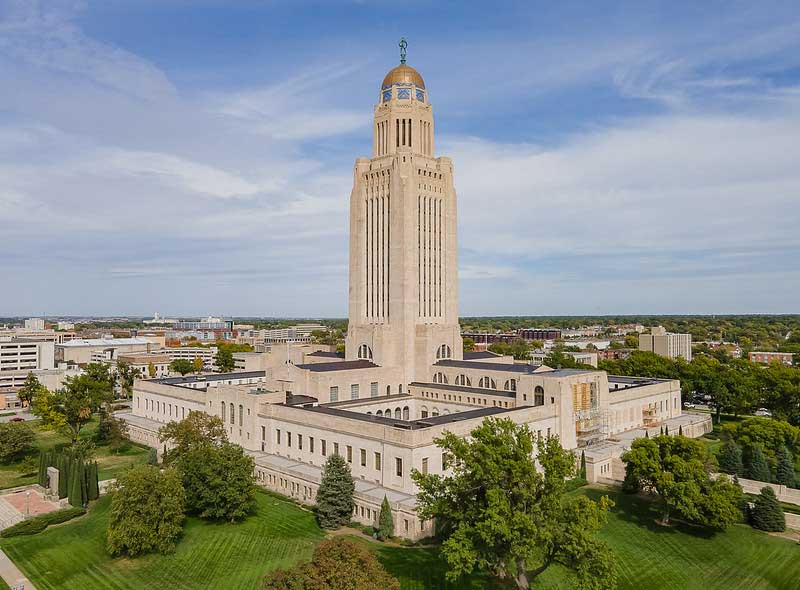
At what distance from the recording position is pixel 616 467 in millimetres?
56094

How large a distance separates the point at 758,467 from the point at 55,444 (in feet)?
248

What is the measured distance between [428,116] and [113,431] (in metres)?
56.6

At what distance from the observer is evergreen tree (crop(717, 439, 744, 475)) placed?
52250mm

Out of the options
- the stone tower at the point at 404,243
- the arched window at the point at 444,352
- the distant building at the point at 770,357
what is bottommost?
the distant building at the point at 770,357

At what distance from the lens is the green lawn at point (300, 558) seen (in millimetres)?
34719

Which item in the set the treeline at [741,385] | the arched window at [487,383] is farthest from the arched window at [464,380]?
the treeline at [741,385]

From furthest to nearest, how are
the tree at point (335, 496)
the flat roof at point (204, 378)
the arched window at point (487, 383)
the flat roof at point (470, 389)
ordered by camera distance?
the flat roof at point (204, 378)
the arched window at point (487, 383)
the flat roof at point (470, 389)
the tree at point (335, 496)

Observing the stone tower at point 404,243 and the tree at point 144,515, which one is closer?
the tree at point 144,515

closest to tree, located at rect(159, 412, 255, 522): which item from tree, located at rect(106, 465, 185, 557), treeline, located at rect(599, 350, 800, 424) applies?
tree, located at rect(106, 465, 185, 557)

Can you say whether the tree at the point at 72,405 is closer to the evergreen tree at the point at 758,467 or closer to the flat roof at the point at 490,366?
the flat roof at the point at 490,366

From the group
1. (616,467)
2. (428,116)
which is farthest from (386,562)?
(428,116)

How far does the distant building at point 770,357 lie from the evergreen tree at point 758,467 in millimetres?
115579

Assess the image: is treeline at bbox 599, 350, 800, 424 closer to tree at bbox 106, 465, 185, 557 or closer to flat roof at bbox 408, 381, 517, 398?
flat roof at bbox 408, 381, 517, 398

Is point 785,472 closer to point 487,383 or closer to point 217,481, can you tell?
point 487,383
